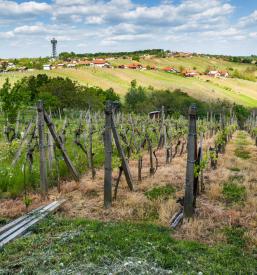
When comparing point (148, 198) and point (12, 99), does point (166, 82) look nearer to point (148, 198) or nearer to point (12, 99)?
point (12, 99)

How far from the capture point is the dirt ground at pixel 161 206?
6.78 metres

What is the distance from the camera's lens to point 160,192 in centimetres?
921

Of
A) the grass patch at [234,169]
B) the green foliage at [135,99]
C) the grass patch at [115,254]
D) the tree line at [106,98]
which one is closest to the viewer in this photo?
the grass patch at [115,254]

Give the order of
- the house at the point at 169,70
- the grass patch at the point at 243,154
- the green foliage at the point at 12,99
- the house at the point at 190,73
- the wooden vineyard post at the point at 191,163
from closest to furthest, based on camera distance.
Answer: the wooden vineyard post at the point at 191,163
the grass patch at the point at 243,154
the green foliage at the point at 12,99
the house at the point at 190,73
the house at the point at 169,70

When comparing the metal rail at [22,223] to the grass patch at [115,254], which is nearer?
the grass patch at [115,254]

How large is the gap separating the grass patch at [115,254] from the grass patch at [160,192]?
2.37 metres

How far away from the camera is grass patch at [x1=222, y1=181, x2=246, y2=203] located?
8703 mm

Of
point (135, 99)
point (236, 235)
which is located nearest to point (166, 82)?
point (135, 99)

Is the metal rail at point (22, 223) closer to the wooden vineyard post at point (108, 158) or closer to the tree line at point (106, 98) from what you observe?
the wooden vineyard post at point (108, 158)

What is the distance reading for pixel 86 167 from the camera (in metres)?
12.6

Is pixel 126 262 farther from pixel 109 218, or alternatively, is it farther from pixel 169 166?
pixel 169 166

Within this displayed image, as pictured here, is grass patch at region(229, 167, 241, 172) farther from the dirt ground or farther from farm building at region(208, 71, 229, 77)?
farm building at region(208, 71, 229, 77)

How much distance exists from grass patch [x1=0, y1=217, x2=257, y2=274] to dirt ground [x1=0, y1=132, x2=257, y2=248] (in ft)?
2.27

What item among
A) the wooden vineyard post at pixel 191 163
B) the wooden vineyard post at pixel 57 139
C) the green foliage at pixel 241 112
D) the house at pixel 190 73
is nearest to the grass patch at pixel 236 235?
the wooden vineyard post at pixel 191 163
